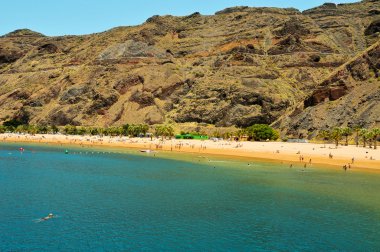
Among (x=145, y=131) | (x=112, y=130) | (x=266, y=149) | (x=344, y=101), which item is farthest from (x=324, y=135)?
(x=112, y=130)

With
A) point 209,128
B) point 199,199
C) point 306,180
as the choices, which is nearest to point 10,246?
point 199,199

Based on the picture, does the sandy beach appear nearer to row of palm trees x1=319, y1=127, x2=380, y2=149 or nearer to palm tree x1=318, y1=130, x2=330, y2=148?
row of palm trees x1=319, y1=127, x2=380, y2=149

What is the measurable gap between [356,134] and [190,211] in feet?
304

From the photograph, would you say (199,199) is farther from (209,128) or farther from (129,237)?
(209,128)

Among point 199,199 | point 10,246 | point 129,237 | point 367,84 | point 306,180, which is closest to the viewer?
point 10,246

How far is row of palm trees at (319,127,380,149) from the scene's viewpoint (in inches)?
4154

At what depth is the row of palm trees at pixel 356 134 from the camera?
4154 inches

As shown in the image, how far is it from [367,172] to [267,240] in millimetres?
49515

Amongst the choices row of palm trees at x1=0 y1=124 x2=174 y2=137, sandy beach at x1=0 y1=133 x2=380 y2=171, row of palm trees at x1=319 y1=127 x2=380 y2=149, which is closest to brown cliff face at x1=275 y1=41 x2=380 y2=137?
row of palm trees at x1=319 y1=127 x2=380 y2=149

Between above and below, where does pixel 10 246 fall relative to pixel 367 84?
below

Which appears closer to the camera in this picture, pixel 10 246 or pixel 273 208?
pixel 10 246

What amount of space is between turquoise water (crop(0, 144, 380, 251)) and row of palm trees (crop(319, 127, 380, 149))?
33.9 metres

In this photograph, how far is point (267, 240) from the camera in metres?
35.3

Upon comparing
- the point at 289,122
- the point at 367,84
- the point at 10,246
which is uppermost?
the point at 367,84
